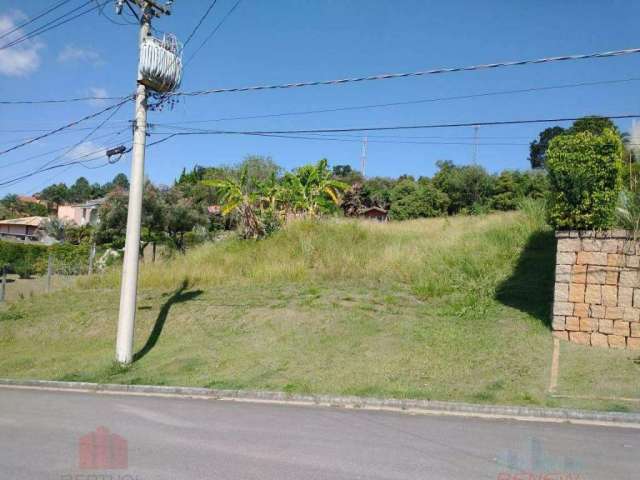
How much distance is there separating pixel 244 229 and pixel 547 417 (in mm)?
17650

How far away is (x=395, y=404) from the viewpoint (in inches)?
356

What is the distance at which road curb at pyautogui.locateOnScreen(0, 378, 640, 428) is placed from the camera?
26.3 feet

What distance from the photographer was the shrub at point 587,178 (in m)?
11.1

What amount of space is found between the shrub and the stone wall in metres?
0.33

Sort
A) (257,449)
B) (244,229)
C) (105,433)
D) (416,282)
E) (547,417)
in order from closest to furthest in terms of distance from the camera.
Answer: (257,449) < (105,433) < (547,417) < (416,282) < (244,229)

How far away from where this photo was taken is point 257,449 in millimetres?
6555

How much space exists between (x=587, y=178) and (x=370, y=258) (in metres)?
8.93

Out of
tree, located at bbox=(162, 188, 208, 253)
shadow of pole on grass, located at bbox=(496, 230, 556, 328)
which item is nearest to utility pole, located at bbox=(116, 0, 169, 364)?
shadow of pole on grass, located at bbox=(496, 230, 556, 328)

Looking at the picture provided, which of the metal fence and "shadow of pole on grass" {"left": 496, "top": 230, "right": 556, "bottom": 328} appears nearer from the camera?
"shadow of pole on grass" {"left": 496, "top": 230, "right": 556, "bottom": 328}

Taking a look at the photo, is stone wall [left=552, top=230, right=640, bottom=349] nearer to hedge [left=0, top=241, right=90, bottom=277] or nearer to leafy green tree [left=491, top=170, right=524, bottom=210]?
hedge [left=0, top=241, right=90, bottom=277]

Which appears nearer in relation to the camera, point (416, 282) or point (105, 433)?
point (105, 433)

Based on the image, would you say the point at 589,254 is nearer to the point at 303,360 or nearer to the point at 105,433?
the point at 303,360

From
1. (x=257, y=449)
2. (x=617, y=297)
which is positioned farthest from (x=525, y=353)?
(x=257, y=449)

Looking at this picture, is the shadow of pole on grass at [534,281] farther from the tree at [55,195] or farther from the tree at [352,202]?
the tree at [55,195]
